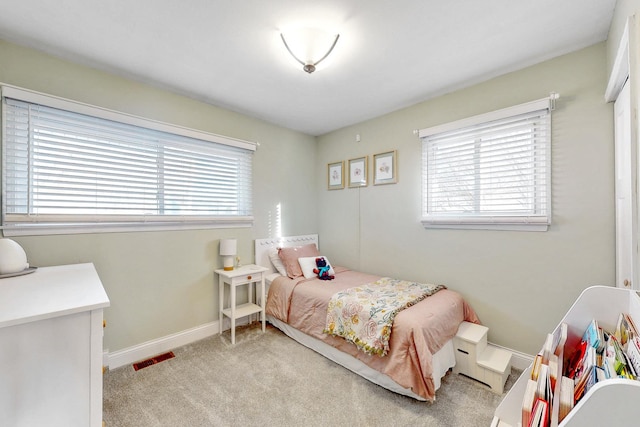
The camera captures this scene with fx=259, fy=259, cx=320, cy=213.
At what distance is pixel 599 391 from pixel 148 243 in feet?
9.46

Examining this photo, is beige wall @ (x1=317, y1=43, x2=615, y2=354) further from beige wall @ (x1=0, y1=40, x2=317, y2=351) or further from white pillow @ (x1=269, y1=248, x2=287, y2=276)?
beige wall @ (x1=0, y1=40, x2=317, y2=351)

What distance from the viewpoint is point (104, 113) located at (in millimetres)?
2143

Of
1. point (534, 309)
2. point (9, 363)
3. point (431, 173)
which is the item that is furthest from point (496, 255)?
point (9, 363)

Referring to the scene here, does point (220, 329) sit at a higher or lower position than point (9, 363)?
lower

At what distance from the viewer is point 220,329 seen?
2.84m

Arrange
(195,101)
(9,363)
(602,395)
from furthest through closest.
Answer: (195,101) → (9,363) → (602,395)

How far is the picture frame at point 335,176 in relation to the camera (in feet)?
11.9

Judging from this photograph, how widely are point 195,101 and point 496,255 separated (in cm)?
330

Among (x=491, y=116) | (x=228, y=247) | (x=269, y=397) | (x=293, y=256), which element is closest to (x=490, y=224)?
(x=491, y=116)

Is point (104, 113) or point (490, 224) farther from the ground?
point (104, 113)

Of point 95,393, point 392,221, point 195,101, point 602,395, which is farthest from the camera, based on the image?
point 392,221

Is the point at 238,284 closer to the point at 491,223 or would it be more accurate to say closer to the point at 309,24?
the point at 309,24

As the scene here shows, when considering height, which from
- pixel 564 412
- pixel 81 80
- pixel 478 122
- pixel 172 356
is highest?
pixel 81 80

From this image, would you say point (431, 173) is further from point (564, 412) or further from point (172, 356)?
point (172, 356)
